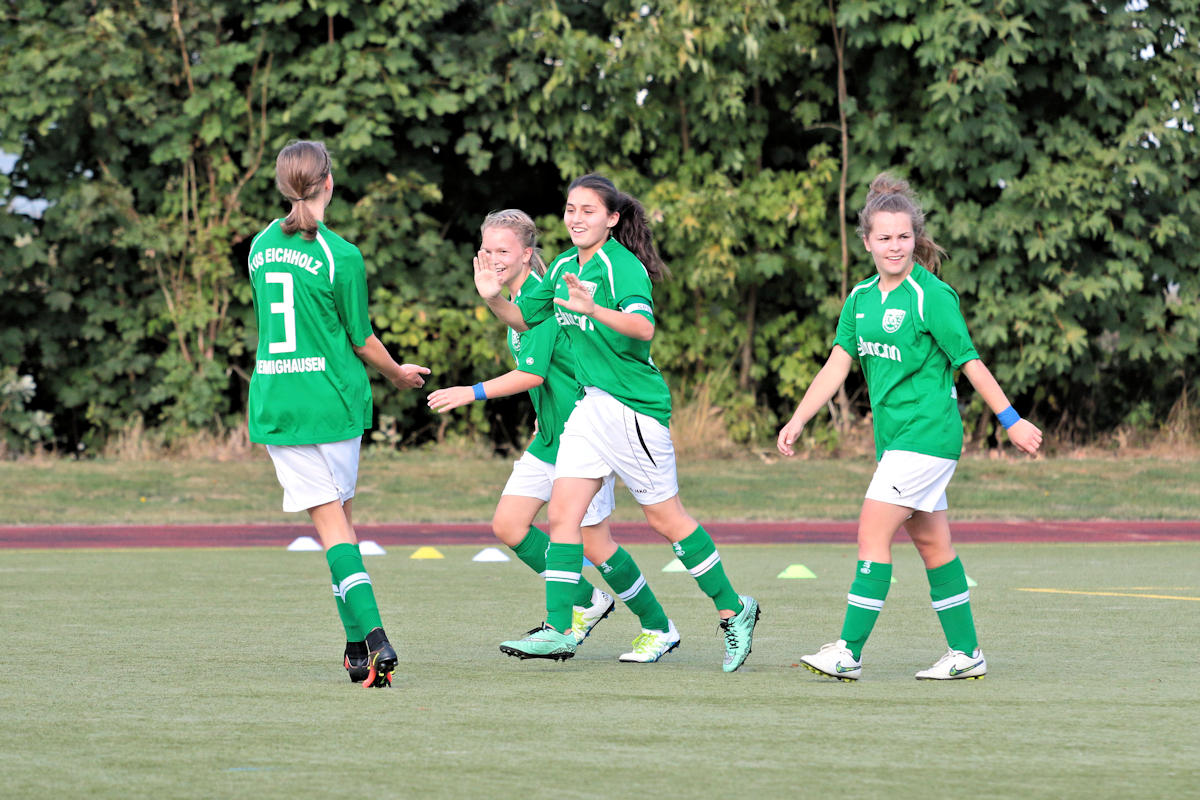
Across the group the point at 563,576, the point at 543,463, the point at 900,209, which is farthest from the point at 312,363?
the point at 900,209

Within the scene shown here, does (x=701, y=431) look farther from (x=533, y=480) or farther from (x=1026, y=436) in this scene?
(x=1026, y=436)

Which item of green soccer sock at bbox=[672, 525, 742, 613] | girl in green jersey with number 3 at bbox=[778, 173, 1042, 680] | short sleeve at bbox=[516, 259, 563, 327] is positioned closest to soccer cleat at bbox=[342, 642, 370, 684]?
green soccer sock at bbox=[672, 525, 742, 613]

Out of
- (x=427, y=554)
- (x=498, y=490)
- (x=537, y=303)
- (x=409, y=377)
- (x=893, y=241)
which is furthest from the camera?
(x=498, y=490)

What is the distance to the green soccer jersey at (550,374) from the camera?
275 inches

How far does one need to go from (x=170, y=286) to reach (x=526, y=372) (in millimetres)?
13166

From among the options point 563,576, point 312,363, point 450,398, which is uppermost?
point 312,363

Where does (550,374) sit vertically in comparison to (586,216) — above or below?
below

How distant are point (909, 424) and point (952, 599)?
0.71 meters

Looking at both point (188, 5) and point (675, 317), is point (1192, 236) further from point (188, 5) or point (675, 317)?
point (188, 5)

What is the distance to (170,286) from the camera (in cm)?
1919

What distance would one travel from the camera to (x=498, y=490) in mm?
16250

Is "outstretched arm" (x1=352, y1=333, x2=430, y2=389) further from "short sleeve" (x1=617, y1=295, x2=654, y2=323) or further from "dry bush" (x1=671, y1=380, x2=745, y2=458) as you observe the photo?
"dry bush" (x1=671, y1=380, x2=745, y2=458)

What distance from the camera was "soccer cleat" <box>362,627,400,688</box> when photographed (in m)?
5.70

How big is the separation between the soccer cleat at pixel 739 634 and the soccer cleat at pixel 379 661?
1347mm
